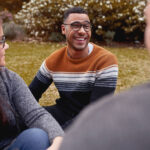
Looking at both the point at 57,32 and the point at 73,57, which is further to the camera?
the point at 57,32

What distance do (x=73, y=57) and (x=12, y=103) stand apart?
0.86 metres

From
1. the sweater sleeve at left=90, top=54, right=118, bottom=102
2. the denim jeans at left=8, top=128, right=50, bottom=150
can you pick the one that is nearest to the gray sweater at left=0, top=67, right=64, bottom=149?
the denim jeans at left=8, top=128, right=50, bottom=150

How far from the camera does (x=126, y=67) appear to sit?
23.6 feet

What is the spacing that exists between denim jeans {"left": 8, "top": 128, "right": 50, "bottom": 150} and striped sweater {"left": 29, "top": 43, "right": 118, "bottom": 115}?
78 cm

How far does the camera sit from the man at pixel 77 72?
2.64 meters

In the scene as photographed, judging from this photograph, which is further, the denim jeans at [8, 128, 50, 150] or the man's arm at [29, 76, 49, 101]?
the man's arm at [29, 76, 49, 101]

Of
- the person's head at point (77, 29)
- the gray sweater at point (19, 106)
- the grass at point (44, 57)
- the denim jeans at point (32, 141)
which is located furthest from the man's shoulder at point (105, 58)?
the grass at point (44, 57)

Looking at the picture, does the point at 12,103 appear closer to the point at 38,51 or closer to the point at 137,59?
the point at 137,59

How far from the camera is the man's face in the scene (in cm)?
284

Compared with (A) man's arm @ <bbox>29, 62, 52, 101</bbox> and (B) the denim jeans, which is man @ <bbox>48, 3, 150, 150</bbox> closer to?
(B) the denim jeans

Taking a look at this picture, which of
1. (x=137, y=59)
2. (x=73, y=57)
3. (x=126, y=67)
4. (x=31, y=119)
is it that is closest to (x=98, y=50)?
(x=73, y=57)

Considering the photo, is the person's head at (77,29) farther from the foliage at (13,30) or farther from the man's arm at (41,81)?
the foliage at (13,30)

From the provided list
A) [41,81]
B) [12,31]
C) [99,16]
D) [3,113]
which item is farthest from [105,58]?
[12,31]

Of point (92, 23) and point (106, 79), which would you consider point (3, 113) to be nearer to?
point (106, 79)
